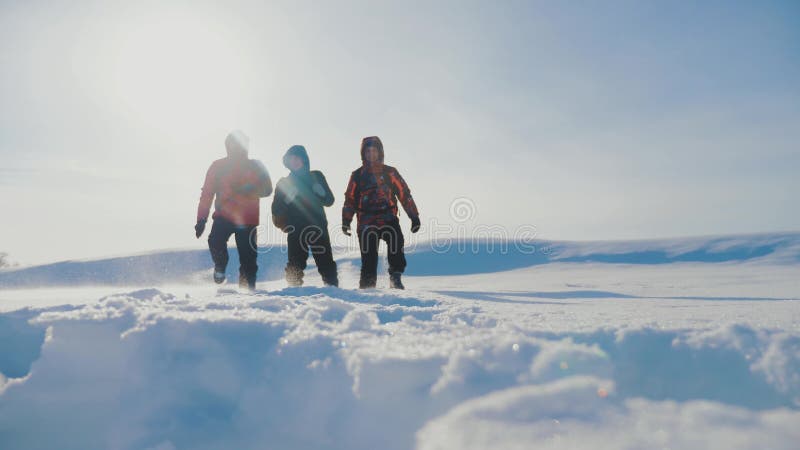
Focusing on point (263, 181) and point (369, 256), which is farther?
point (263, 181)

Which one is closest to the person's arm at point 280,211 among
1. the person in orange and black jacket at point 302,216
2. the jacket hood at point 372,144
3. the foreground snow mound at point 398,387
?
the person in orange and black jacket at point 302,216

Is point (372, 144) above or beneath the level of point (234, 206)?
above

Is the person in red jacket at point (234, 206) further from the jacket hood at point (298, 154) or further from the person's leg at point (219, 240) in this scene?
the jacket hood at point (298, 154)

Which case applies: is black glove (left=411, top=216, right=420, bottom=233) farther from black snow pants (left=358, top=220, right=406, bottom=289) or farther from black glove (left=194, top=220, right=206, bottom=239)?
black glove (left=194, top=220, right=206, bottom=239)

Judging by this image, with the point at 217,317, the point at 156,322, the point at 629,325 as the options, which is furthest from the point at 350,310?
the point at 629,325

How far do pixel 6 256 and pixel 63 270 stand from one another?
14422mm

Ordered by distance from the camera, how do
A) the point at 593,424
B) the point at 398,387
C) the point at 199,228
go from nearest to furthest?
the point at 593,424 < the point at 398,387 < the point at 199,228

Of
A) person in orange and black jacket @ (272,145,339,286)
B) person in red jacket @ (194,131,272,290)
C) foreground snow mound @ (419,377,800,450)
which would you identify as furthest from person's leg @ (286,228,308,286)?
foreground snow mound @ (419,377,800,450)

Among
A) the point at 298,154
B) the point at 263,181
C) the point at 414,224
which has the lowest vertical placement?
the point at 414,224

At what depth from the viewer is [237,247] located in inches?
200

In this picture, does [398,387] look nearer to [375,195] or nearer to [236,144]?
[375,195]

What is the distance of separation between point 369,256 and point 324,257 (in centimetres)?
53

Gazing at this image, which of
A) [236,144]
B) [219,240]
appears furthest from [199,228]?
[236,144]

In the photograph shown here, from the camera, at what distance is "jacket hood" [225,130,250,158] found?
17.3 ft
